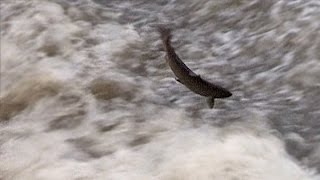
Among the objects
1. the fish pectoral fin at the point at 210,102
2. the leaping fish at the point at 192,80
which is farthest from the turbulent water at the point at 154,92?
the leaping fish at the point at 192,80

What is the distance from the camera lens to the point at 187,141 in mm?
2801

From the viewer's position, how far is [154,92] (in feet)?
10.5

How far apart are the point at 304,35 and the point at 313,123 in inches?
23.6

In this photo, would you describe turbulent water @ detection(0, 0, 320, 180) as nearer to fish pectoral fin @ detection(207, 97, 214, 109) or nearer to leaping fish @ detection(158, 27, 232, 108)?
fish pectoral fin @ detection(207, 97, 214, 109)

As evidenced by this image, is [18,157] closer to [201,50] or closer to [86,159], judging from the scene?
[86,159]

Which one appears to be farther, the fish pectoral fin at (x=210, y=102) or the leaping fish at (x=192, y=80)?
the fish pectoral fin at (x=210, y=102)

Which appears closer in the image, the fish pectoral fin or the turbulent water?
the turbulent water

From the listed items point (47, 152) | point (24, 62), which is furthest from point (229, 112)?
point (24, 62)

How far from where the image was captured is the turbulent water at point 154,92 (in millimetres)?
2721

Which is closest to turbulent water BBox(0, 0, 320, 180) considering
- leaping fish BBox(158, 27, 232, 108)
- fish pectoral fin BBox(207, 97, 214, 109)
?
fish pectoral fin BBox(207, 97, 214, 109)

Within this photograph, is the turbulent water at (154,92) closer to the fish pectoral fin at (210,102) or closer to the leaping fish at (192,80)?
the fish pectoral fin at (210,102)

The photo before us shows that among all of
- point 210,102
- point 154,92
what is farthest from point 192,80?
point 154,92

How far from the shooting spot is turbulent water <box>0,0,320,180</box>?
107 inches

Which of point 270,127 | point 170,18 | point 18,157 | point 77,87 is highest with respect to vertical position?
point 170,18
